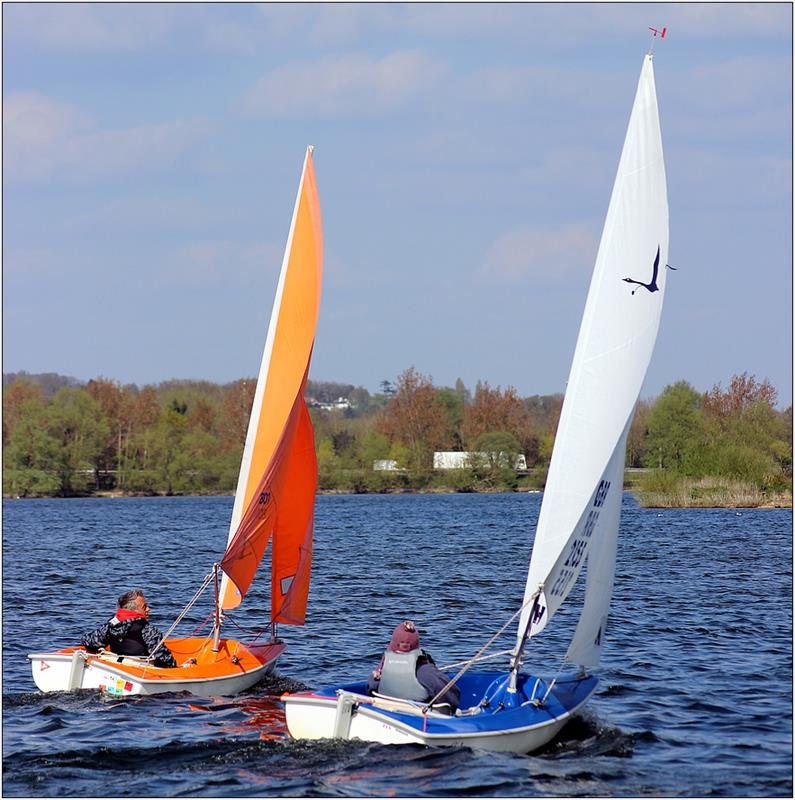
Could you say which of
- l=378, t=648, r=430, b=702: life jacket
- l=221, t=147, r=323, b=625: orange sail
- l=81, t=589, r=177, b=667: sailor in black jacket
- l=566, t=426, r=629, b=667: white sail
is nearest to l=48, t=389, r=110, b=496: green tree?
l=221, t=147, r=323, b=625: orange sail

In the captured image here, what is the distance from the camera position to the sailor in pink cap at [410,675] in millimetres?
11062

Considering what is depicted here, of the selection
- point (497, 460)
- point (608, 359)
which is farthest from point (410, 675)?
point (497, 460)

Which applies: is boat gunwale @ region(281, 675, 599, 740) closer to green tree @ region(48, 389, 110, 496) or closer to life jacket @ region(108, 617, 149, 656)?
life jacket @ region(108, 617, 149, 656)

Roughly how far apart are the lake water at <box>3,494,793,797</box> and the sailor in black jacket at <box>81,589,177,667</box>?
0.55m

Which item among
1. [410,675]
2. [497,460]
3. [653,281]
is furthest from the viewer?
[497,460]

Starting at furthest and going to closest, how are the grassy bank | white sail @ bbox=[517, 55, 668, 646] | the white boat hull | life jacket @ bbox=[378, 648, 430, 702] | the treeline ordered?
1. the treeline
2. the grassy bank
3. the white boat hull
4. white sail @ bbox=[517, 55, 668, 646]
5. life jacket @ bbox=[378, 648, 430, 702]

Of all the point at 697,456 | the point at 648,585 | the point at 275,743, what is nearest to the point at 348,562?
the point at 648,585

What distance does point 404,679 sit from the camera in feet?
36.3

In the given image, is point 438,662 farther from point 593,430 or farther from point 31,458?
point 31,458

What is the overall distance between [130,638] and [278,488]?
2.62m

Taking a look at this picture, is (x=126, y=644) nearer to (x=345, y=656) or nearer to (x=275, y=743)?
(x=275, y=743)

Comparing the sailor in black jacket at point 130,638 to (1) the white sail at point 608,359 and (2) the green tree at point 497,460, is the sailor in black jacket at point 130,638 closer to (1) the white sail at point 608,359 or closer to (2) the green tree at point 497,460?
(1) the white sail at point 608,359

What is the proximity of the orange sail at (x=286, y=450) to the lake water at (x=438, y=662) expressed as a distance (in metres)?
1.33

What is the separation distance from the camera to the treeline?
7381 centimetres
